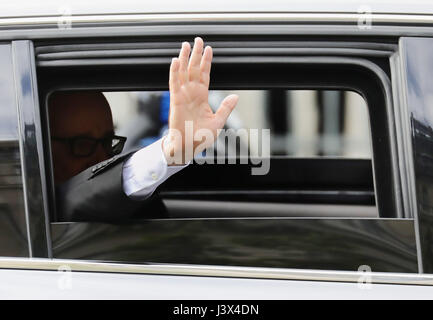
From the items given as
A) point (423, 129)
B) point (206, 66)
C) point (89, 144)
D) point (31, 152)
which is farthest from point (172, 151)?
point (423, 129)

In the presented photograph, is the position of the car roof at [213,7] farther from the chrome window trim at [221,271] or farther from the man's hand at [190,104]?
the chrome window trim at [221,271]

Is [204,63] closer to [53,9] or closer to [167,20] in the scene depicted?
[167,20]

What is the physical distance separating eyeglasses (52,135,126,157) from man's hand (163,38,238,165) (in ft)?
1.36

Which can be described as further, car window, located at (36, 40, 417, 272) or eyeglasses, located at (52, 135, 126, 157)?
eyeglasses, located at (52, 135, 126, 157)

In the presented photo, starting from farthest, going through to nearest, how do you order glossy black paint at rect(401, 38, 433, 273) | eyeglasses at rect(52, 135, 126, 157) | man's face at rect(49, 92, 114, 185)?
eyeglasses at rect(52, 135, 126, 157) < man's face at rect(49, 92, 114, 185) < glossy black paint at rect(401, 38, 433, 273)

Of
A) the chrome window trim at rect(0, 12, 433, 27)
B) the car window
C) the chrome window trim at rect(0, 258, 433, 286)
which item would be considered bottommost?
the chrome window trim at rect(0, 258, 433, 286)

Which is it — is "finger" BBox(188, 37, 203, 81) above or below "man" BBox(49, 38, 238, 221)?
above

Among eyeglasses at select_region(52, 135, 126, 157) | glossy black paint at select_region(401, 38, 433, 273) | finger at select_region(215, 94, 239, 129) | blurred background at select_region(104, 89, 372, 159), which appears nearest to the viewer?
glossy black paint at select_region(401, 38, 433, 273)

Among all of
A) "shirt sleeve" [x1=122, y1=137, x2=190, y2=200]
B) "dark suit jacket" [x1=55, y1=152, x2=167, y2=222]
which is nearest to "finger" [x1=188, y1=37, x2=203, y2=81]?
"shirt sleeve" [x1=122, y1=137, x2=190, y2=200]

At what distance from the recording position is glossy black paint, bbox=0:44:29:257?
1511 mm

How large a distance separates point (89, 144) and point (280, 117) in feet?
5.32

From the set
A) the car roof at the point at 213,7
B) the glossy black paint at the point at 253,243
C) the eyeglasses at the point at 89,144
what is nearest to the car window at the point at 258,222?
the glossy black paint at the point at 253,243

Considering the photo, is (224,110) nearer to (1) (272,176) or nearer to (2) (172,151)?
(2) (172,151)

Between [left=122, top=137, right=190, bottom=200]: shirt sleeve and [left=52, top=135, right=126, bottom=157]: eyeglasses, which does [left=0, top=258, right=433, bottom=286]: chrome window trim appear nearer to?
[left=122, top=137, right=190, bottom=200]: shirt sleeve
